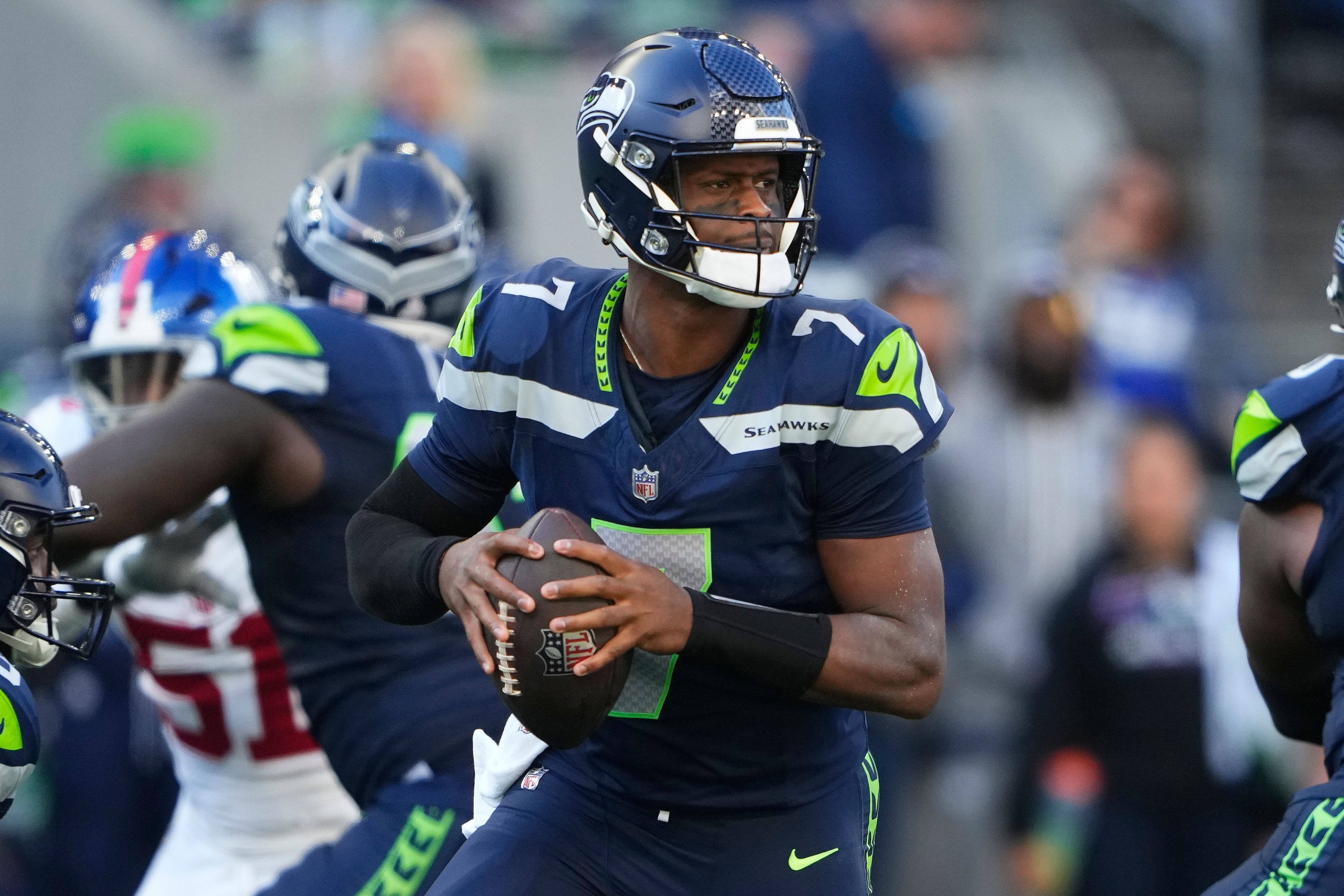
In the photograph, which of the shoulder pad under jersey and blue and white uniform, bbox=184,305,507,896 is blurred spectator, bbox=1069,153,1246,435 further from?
blue and white uniform, bbox=184,305,507,896

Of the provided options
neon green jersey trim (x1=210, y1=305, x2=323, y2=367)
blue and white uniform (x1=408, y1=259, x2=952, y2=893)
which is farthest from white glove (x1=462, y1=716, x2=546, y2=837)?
neon green jersey trim (x1=210, y1=305, x2=323, y2=367)

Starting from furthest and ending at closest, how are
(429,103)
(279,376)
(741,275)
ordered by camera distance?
1. (429,103)
2. (279,376)
3. (741,275)

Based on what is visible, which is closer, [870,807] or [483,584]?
[483,584]

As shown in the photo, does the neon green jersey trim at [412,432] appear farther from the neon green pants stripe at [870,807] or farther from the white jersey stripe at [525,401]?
the neon green pants stripe at [870,807]

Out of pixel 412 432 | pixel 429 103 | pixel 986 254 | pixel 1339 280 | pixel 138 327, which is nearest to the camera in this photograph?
pixel 1339 280

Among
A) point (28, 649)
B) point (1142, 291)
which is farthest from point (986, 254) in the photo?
point (28, 649)

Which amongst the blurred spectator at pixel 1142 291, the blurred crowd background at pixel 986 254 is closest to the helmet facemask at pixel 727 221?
the blurred crowd background at pixel 986 254

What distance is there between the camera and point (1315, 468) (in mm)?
3807

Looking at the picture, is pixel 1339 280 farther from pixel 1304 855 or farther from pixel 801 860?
pixel 801 860

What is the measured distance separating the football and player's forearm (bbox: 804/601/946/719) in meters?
0.36

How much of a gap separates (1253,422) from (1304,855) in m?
0.87

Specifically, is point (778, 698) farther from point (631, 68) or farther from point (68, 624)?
point (68, 624)

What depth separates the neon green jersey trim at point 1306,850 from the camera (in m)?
3.59

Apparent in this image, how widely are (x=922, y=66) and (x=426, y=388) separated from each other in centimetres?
524
